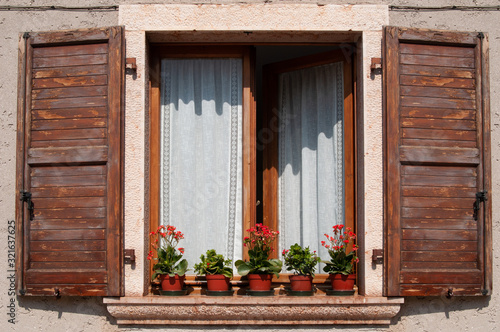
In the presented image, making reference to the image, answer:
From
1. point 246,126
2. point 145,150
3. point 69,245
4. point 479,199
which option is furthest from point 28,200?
point 479,199

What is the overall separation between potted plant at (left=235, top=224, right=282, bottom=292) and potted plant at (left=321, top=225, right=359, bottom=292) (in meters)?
0.40

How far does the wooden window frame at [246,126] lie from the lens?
5.05 metres

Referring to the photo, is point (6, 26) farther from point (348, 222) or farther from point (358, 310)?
point (358, 310)

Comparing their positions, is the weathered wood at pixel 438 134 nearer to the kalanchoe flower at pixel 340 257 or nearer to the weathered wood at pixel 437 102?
the weathered wood at pixel 437 102

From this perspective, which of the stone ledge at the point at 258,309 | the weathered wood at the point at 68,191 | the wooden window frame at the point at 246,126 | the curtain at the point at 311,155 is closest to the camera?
the stone ledge at the point at 258,309

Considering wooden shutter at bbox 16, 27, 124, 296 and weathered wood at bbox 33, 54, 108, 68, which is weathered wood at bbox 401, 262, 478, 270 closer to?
wooden shutter at bbox 16, 27, 124, 296

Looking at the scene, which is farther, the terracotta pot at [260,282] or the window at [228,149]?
the window at [228,149]

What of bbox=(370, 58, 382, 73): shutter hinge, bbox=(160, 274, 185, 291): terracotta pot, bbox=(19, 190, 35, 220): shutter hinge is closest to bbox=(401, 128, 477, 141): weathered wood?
bbox=(370, 58, 382, 73): shutter hinge

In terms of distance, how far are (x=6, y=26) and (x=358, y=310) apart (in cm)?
343

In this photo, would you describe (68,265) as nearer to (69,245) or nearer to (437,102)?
(69,245)

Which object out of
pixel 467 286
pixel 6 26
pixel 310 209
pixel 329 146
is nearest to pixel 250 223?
pixel 310 209

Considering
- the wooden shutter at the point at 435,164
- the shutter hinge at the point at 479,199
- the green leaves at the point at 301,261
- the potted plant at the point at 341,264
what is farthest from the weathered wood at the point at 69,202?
the shutter hinge at the point at 479,199

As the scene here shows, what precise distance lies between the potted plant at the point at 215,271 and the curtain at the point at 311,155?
0.78 meters

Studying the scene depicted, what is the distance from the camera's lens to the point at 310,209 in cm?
536
